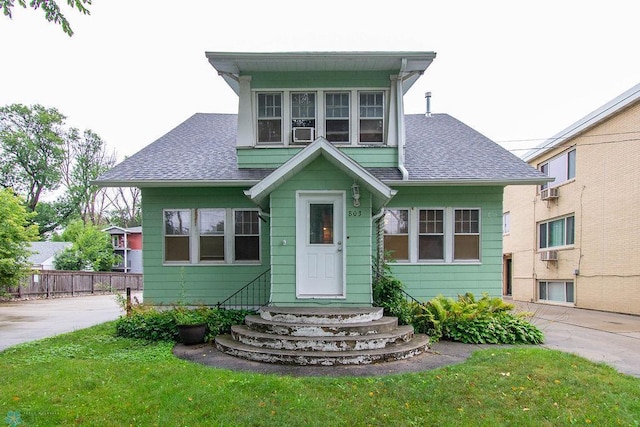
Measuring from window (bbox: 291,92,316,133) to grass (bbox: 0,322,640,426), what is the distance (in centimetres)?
589

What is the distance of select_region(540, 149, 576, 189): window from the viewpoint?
15045 mm

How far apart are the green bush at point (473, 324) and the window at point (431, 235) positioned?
1434 millimetres

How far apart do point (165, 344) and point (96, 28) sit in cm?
534

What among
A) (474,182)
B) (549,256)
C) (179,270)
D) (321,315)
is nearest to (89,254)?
(179,270)

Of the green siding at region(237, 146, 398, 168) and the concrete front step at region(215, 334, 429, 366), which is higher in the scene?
the green siding at region(237, 146, 398, 168)

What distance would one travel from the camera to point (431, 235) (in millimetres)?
9023

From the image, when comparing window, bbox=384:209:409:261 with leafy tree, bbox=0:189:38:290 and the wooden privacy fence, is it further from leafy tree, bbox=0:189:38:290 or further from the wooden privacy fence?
the wooden privacy fence

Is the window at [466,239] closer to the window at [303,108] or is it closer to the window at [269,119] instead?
the window at [303,108]

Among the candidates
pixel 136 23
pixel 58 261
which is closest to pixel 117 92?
pixel 58 261

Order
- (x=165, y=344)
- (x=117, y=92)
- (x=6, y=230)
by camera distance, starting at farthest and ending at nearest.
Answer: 1. (x=117, y=92)
2. (x=6, y=230)
3. (x=165, y=344)

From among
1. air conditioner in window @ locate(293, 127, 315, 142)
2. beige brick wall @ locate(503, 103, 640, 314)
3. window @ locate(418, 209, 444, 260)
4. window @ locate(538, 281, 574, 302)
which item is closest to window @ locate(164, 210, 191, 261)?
air conditioner in window @ locate(293, 127, 315, 142)

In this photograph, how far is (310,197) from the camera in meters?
7.31

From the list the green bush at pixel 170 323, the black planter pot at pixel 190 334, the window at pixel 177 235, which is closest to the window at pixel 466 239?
the green bush at pixel 170 323

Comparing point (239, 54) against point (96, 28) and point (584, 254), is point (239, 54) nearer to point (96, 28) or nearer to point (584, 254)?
point (96, 28)
